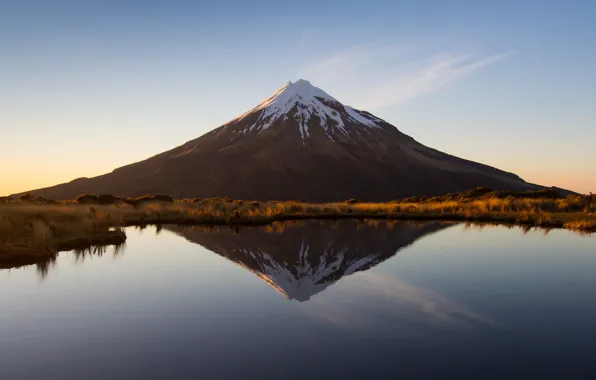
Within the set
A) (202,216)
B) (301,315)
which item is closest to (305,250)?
(301,315)

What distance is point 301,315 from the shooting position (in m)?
9.74

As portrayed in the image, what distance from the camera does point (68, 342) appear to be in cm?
802

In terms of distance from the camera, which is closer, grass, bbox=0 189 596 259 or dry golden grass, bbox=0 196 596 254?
grass, bbox=0 189 596 259

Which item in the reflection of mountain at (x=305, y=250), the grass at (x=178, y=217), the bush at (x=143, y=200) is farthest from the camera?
the bush at (x=143, y=200)

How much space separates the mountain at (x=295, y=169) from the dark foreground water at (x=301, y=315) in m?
121

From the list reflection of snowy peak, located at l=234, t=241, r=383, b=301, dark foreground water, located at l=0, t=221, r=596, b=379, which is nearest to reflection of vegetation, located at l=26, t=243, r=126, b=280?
dark foreground water, located at l=0, t=221, r=596, b=379

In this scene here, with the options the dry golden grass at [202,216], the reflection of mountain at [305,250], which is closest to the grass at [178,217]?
the dry golden grass at [202,216]

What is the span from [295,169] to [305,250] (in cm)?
13578

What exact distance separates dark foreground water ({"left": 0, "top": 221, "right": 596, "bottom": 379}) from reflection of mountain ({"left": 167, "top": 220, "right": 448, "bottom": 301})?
0.41ft

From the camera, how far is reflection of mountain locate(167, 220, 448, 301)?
13969 millimetres

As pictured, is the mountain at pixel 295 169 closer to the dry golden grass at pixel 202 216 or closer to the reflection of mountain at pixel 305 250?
the dry golden grass at pixel 202 216

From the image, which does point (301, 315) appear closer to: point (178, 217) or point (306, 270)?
point (306, 270)

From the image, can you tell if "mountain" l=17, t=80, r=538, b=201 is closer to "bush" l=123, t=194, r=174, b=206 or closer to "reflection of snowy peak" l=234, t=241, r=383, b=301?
"bush" l=123, t=194, r=174, b=206

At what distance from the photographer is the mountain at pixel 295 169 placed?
14412 cm
